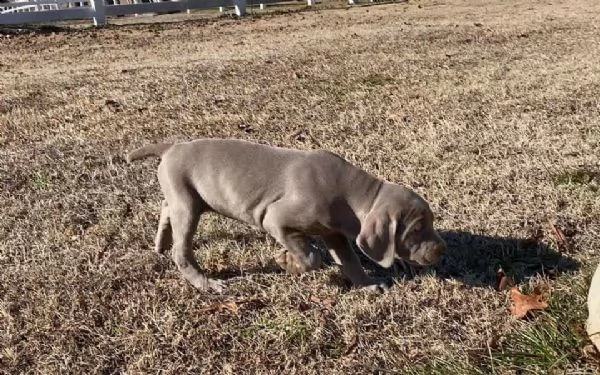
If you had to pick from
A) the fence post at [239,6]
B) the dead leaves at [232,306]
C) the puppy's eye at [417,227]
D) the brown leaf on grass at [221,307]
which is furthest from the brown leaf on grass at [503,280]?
the fence post at [239,6]

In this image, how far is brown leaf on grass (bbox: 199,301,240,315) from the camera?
129 inches

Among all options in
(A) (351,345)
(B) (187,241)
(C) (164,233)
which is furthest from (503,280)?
(C) (164,233)

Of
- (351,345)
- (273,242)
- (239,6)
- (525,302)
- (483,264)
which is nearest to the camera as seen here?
(351,345)

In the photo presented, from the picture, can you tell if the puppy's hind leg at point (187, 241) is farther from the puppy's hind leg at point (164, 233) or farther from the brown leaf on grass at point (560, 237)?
the brown leaf on grass at point (560, 237)

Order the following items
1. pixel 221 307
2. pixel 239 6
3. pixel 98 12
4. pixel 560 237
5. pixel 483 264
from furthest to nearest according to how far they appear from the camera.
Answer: pixel 239 6 → pixel 98 12 → pixel 560 237 → pixel 483 264 → pixel 221 307

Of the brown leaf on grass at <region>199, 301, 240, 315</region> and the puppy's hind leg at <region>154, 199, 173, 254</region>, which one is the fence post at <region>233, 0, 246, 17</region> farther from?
the brown leaf on grass at <region>199, 301, 240, 315</region>

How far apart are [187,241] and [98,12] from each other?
47.6 ft

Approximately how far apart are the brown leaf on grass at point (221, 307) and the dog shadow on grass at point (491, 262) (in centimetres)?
75

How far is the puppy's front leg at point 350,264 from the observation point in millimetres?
3412

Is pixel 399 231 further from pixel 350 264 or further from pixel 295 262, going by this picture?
pixel 295 262

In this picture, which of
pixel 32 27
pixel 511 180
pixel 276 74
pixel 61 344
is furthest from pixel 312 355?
pixel 32 27

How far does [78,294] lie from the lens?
3445 mm

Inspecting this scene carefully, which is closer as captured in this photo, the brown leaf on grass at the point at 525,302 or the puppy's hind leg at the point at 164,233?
the brown leaf on grass at the point at 525,302

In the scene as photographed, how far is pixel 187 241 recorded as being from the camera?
11.4 ft
